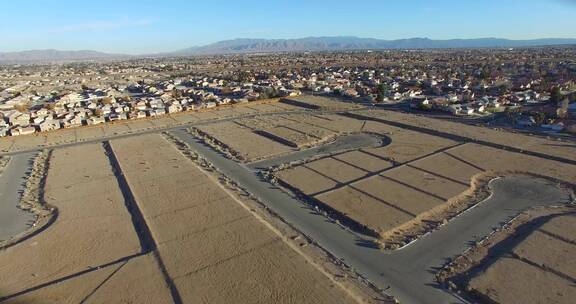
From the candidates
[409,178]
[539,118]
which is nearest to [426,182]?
[409,178]

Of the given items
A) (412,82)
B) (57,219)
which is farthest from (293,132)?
(412,82)

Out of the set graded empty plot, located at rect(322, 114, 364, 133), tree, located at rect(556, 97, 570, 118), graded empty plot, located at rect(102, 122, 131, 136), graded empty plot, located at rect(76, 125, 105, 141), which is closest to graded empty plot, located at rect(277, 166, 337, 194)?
graded empty plot, located at rect(322, 114, 364, 133)

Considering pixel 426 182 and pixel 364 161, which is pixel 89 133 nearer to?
pixel 364 161

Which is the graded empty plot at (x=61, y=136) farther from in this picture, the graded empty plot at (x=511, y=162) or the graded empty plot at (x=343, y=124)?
the graded empty plot at (x=511, y=162)

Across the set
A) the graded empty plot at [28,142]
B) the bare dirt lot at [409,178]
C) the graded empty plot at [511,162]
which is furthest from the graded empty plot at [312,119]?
the graded empty plot at [28,142]

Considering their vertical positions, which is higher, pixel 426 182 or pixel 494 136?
pixel 494 136

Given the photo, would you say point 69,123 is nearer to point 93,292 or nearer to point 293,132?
point 293,132

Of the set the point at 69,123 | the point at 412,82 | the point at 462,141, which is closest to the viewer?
the point at 462,141
